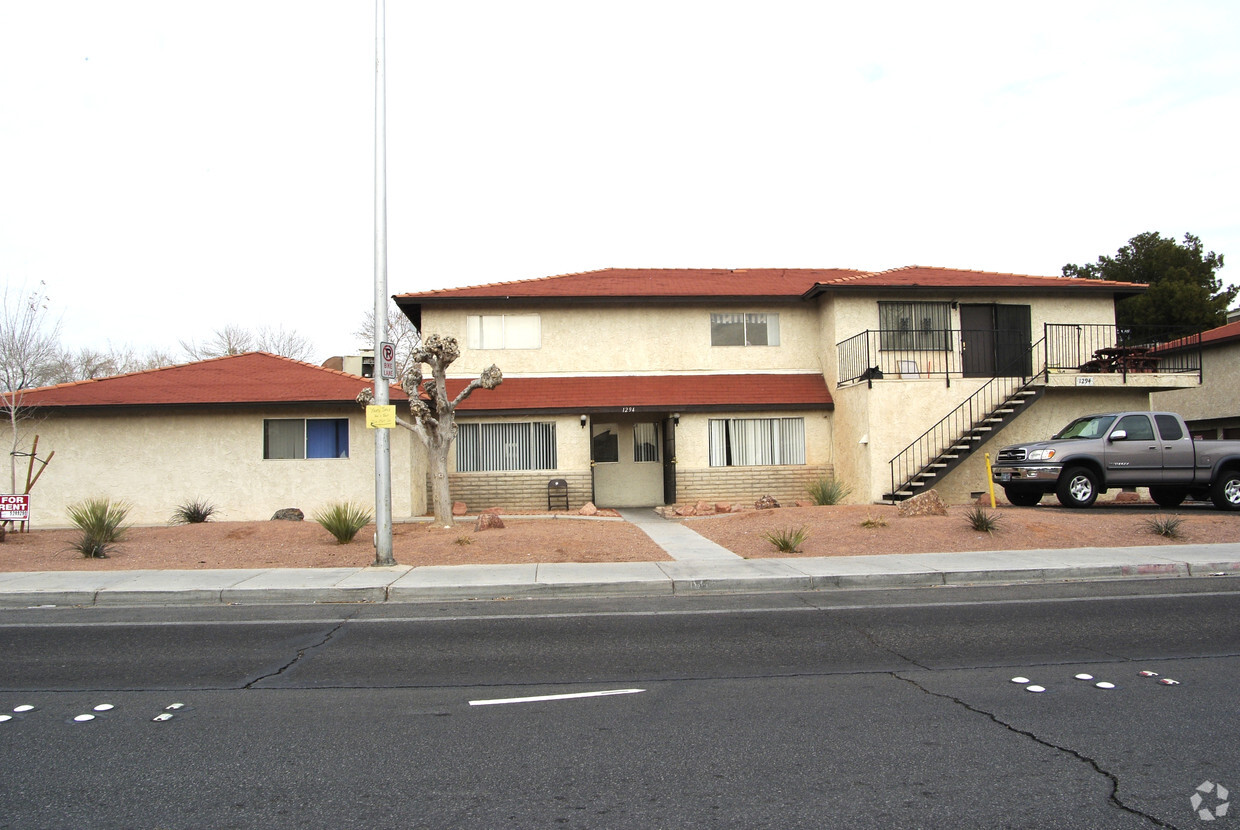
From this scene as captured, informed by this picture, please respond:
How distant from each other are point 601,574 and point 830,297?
45.5 feet

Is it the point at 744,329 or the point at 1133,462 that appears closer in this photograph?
the point at 1133,462

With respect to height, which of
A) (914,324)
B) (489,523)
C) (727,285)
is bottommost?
(489,523)

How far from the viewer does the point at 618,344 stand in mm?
23703

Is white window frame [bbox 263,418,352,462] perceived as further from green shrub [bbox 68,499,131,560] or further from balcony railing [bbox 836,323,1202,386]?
balcony railing [bbox 836,323,1202,386]

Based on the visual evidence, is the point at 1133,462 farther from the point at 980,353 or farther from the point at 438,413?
the point at 438,413

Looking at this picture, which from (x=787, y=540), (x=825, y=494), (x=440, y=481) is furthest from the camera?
(x=825, y=494)

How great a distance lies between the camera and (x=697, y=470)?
22.7m

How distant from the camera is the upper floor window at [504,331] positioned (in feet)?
76.9

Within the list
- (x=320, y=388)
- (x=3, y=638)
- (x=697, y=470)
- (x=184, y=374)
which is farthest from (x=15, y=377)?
(x=697, y=470)

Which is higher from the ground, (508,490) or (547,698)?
(508,490)

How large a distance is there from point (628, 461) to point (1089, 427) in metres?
11.4

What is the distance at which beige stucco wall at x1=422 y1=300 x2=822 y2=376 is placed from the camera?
23.4m

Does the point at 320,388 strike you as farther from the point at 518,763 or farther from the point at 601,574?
the point at 518,763

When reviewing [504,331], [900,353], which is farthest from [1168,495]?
[504,331]
